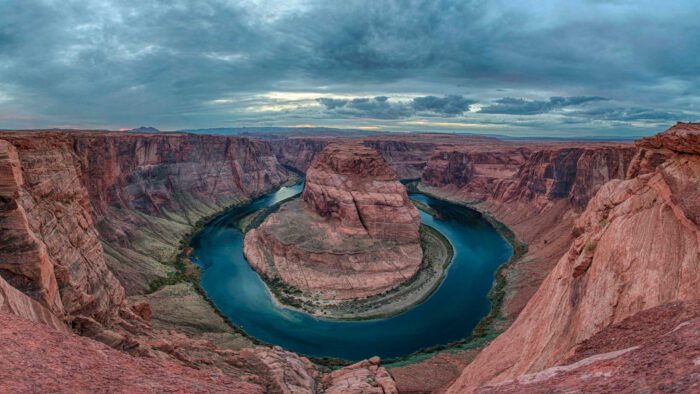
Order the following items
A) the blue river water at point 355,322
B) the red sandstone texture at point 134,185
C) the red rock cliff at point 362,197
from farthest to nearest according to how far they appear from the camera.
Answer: the red rock cliff at point 362,197 → the blue river water at point 355,322 → the red sandstone texture at point 134,185

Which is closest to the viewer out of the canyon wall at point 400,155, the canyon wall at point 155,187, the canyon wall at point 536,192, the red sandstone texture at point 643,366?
the red sandstone texture at point 643,366

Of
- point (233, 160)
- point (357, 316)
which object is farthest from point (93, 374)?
point (233, 160)

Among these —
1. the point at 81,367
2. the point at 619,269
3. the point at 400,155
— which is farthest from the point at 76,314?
the point at 400,155

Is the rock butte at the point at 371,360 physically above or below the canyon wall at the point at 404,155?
below

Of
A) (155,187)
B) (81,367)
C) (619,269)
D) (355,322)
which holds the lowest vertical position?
(355,322)

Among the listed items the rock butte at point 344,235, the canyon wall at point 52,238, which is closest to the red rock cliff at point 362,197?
the rock butte at point 344,235

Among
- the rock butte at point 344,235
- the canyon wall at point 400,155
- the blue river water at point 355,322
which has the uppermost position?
the canyon wall at point 400,155

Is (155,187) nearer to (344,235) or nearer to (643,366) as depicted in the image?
(344,235)

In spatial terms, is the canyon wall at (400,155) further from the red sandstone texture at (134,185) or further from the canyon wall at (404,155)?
the red sandstone texture at (134,185)
